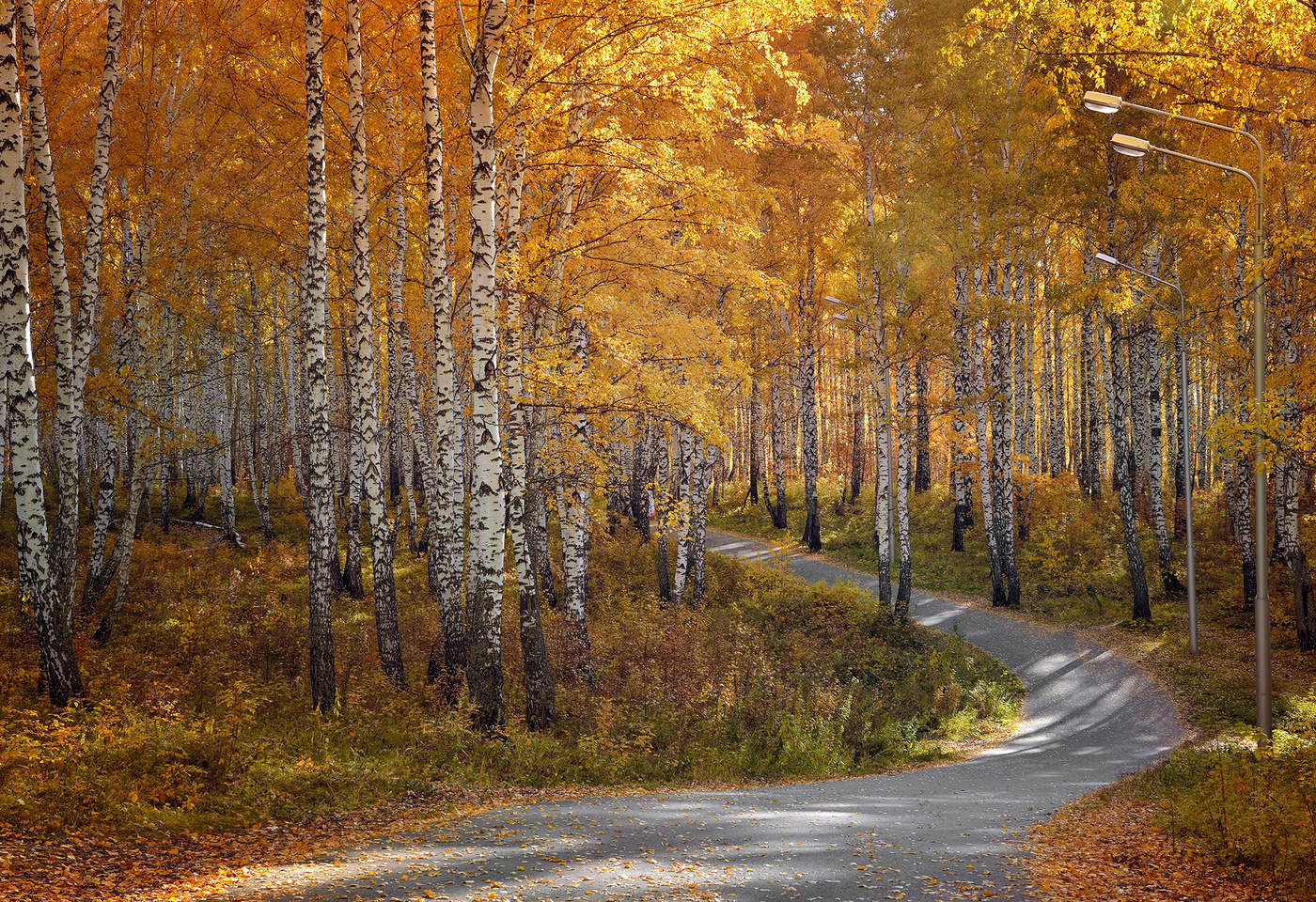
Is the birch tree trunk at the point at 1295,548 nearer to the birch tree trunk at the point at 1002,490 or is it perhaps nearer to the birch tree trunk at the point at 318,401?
the birch tree trunk at the point at 1002,490

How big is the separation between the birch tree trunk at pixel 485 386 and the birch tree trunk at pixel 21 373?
13.9ft

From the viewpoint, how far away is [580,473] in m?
14.0

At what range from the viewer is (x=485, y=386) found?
10.2 m

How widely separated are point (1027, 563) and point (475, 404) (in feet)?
67.9

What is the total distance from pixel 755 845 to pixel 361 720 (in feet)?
16.8

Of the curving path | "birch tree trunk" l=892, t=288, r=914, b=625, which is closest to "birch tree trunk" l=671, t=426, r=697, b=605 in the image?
"birch tree trunk" l=892, t=288, r=914, b=625

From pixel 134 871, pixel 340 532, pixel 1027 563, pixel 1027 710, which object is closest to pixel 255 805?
pixel 134 871

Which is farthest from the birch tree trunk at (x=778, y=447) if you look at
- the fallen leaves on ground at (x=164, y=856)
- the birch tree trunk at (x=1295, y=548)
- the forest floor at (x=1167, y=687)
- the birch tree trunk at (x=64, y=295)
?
the fallen leaves on ground at (x=164, y=856)

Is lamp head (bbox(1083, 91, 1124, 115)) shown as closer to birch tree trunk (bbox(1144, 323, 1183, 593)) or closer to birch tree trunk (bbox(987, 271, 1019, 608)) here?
birch tree trunk (bbox(1144, 323, 1183, 593))

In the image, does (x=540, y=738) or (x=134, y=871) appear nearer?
(x=134, y=871)

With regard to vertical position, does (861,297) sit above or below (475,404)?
above

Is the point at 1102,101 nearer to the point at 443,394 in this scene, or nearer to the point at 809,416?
the point at 443,394

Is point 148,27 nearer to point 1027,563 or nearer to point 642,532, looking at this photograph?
point 642,532

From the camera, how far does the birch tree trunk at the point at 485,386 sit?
10.1 m
